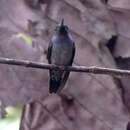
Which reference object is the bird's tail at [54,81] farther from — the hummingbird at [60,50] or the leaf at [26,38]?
the leaf at [26,38]

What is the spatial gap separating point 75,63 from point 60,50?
573 millimetres

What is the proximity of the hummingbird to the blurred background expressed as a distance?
0.21 meters

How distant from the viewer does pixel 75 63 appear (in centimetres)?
440

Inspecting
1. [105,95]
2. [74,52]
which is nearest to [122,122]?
[105,95]

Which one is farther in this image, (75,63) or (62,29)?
(62,29)

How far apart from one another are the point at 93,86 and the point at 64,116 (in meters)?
0.30

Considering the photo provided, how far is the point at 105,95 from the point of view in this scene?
4.09m

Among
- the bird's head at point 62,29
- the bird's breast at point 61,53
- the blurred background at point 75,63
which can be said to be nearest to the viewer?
the blurred background at point 75,63

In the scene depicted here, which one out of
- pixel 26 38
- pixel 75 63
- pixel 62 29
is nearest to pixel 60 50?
pixel 62 29

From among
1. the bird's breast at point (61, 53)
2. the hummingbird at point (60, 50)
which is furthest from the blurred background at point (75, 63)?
the bird's breast at point (61, 53)

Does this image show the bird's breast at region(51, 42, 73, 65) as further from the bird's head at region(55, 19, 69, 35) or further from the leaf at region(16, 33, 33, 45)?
the leaf at region(16, 33, 33, 45)

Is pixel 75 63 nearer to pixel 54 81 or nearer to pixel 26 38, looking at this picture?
→ pixel 54 81

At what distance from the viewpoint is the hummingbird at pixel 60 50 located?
4.58 meters

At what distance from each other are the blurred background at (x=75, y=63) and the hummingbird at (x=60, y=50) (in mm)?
208
